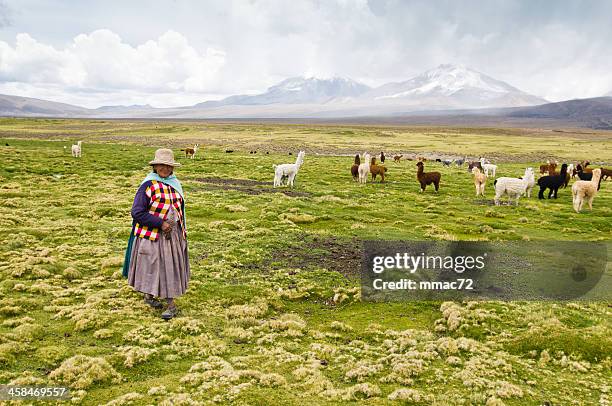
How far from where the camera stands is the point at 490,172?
35094 mm

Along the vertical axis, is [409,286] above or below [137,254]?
below

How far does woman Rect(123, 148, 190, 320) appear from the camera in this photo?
791 cm

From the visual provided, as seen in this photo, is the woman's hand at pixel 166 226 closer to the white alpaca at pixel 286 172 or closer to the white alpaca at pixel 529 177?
the white alpaca at pixel 286 172

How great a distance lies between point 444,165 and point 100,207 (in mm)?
34599

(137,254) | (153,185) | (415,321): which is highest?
(153,185)

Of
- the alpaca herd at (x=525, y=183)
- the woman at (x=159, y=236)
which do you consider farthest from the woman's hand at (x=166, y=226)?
the alpaca herd at (x=525, y=183)

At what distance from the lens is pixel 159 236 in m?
8.05

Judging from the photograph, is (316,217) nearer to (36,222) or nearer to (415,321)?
(415,321)

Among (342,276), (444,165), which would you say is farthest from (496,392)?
(444,165)

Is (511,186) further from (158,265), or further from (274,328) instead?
(158,265)

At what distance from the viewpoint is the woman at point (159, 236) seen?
791cm

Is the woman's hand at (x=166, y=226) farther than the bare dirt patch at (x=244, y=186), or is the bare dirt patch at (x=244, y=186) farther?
the bare dirt patch at (x=244, y=186)

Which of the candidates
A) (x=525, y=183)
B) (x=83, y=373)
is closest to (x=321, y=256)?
(x=83, y=373)

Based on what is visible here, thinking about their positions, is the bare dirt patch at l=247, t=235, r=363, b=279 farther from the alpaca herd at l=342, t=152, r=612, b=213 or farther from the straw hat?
the alpaca herd at l=342, t=152, r=612, b=213
